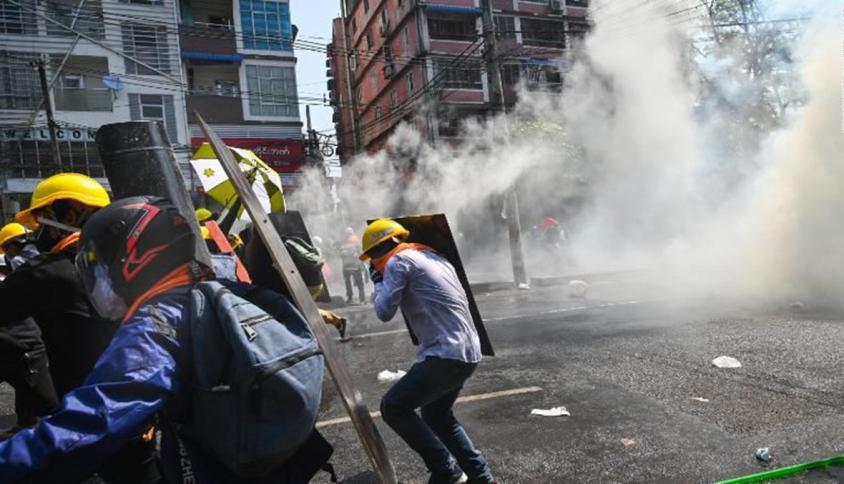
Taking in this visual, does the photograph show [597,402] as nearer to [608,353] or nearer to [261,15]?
[608,353]

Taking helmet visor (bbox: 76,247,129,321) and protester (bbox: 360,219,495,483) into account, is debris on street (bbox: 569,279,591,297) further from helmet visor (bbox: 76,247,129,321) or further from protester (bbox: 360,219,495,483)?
helmet visor (bbox: 76,247,129,321)

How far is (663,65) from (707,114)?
285 cm

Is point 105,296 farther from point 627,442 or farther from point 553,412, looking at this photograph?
point 553,412

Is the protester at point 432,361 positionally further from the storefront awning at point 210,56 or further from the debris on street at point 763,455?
the storefront awning at point 210,56

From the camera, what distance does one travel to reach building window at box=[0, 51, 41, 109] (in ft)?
61.8

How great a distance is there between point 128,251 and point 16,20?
23.3 meters

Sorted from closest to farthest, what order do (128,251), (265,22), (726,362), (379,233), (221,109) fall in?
(128,251) → (379,233) → (726,362) → (221,109) → (265,22)

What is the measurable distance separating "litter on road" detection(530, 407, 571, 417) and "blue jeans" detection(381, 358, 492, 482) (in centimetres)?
143

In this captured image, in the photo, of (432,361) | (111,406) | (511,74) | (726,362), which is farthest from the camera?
(511,74)

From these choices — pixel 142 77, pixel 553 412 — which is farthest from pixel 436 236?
pixel 142 77

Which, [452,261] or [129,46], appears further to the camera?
[129,46]

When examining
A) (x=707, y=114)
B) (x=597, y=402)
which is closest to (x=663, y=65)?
(x=707, y=114)

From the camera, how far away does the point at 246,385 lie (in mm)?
1253

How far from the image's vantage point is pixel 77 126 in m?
19.1
